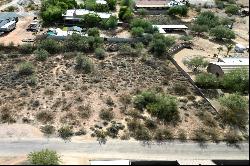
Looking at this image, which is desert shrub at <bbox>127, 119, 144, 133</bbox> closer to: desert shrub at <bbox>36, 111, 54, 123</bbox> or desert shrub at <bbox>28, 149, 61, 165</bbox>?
desert shrub at <bbox>36, 111, 54, 123</bbox>

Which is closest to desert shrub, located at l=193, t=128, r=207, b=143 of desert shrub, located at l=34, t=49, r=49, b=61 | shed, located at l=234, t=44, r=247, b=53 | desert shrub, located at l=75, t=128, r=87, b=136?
desert shrub, located at l=75, t=128, r=87, b=136

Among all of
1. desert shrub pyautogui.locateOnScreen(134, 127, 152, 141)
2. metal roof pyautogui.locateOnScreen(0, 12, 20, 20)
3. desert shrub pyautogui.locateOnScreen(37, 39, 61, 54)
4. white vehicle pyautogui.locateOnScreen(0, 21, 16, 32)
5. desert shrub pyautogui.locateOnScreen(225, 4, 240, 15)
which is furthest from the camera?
desert shrub pyautogui.locateOnScreen(225, 4, 240, 15)

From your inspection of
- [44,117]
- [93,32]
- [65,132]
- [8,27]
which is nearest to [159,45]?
[93,32]

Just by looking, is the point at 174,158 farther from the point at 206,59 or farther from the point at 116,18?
the point at 116,18

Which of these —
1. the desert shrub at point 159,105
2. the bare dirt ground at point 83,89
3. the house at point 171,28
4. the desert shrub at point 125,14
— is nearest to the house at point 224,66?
the bare dirt ground at point 83,89

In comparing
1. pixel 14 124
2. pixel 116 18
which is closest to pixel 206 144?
pixel 14 124

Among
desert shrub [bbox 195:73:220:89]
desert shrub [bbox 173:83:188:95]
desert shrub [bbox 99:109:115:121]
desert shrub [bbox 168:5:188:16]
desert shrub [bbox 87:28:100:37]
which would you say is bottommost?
desert shrub [bbox 99:109:115:121]

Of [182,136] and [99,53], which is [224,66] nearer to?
[182,136]
